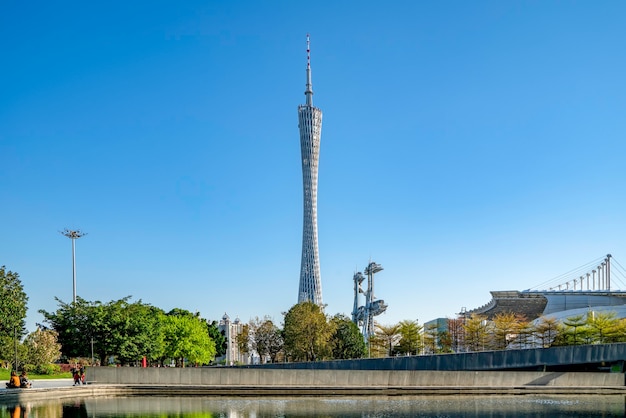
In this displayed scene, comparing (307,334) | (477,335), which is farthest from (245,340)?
(477,335)

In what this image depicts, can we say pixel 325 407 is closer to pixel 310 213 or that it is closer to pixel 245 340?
pixel 245 340

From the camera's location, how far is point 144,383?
30266mm

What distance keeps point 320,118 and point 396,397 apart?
84.2 m

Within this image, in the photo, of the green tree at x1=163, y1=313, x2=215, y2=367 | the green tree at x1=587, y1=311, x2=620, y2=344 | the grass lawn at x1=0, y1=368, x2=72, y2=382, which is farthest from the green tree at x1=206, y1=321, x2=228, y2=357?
the green tree at x1=587, y1=311, x2=620, y2=344

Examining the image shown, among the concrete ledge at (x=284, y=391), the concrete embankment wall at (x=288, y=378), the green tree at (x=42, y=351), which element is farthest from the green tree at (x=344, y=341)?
the concrete ledge at (x=284, y=391)

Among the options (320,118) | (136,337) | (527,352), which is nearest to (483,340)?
(527,352)

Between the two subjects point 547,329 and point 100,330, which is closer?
point 100,330

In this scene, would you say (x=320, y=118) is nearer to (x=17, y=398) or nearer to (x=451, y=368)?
(x=451, y=368)

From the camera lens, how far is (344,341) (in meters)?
64.4

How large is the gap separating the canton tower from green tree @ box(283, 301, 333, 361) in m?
40.7

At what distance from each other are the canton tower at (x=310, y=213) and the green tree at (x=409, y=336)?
34.7 m

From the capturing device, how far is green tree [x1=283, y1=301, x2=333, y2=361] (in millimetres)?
59938

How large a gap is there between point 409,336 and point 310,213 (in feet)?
128

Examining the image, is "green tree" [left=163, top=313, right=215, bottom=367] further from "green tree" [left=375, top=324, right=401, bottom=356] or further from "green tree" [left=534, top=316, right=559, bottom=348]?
"green tree" [left=534, top=316, right=559, bottom=348]
